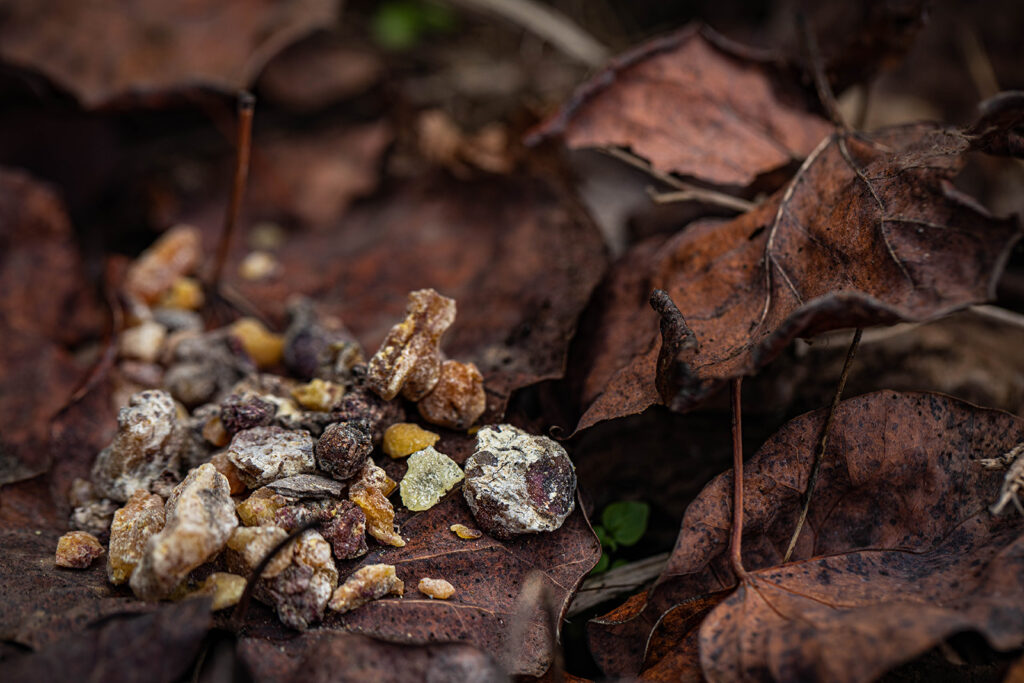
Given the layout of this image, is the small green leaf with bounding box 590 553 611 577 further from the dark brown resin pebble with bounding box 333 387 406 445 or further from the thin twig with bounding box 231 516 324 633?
the thin twig with bounding box 231 516 324 633

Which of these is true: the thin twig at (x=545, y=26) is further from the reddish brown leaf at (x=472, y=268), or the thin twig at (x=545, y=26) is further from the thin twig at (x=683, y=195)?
the thin twig at (x=683, y=195)

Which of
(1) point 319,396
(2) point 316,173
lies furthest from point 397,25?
(1) point 319,396

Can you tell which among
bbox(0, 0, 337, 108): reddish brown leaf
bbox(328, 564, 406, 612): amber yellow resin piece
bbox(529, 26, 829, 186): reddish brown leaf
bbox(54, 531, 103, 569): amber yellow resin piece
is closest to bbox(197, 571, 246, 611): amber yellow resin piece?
bbox(328, 564, 406, 612): amber yellow resin piece

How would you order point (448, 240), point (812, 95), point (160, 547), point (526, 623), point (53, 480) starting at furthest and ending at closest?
point (448, 240) → point (812, 95) → point (53, 480) → point (526, 623) → point (160, 547)

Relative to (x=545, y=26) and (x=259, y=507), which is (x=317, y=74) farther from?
(x=259, y=507)

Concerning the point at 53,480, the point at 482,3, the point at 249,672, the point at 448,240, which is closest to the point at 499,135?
the point at 448,240

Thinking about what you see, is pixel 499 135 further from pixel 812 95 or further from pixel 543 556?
pixel 543 556
